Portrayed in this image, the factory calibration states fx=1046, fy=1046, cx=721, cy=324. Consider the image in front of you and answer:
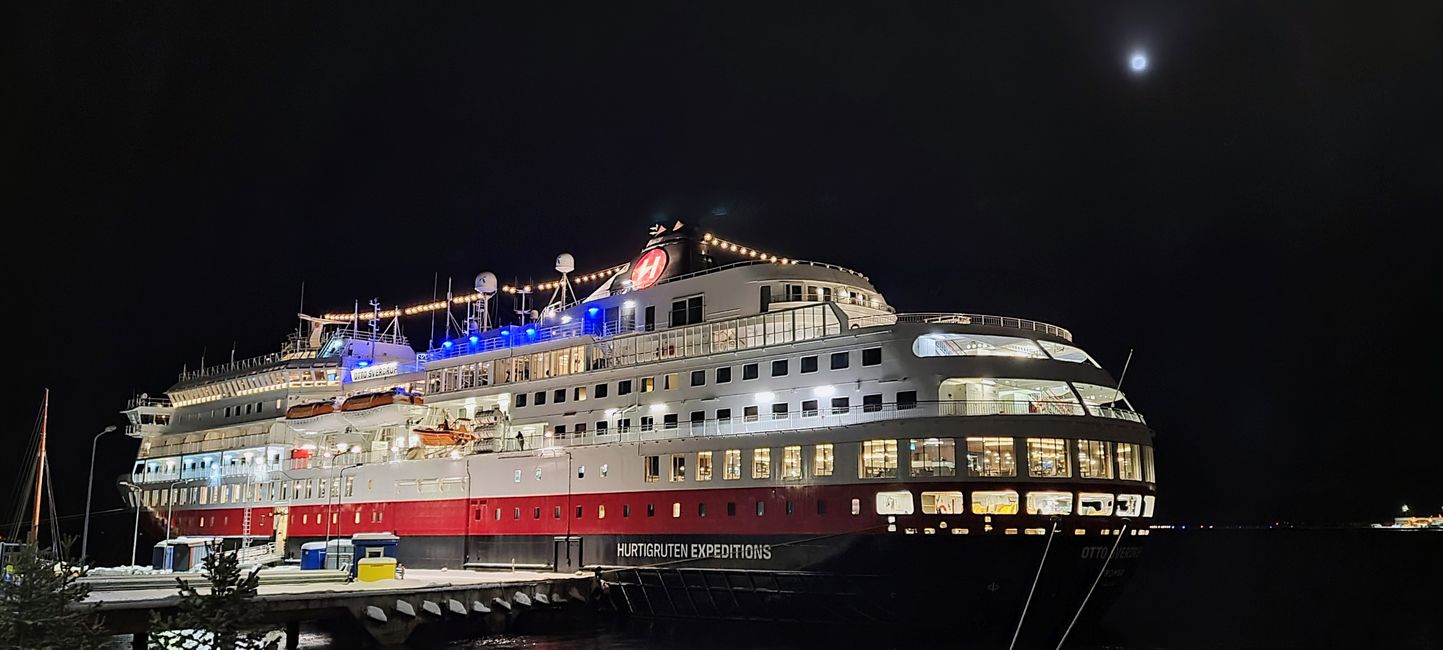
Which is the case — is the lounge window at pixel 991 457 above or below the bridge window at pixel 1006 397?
below

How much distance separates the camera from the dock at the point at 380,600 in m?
25.7

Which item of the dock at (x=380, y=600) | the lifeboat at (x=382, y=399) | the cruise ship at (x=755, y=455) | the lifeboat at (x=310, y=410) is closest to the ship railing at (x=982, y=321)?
the cruise ship at (x=755, y=455)

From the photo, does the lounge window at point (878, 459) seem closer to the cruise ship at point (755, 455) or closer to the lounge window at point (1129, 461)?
the cruise ship at point (755, 455)

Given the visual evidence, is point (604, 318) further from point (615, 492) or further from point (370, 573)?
point (370, 573)

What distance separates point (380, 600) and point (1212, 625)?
31.7 metres

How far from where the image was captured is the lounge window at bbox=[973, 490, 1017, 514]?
29.2 m

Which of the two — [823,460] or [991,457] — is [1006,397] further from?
[823,460]

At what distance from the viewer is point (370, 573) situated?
109 ft

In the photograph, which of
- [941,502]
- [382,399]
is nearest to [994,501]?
[941,502]

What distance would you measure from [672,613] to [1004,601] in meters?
11.0

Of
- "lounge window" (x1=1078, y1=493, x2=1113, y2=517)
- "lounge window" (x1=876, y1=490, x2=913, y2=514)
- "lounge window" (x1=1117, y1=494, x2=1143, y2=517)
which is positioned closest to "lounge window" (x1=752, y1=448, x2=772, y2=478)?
"lounge window" (x1=876, y1=490, x2=913, y2=514)

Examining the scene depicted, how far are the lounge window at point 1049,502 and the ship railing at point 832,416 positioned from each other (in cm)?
226

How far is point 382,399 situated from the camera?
4784 centimetres

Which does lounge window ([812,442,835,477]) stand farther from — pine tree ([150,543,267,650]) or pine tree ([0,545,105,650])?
pine tree ([0,545,105,650])
